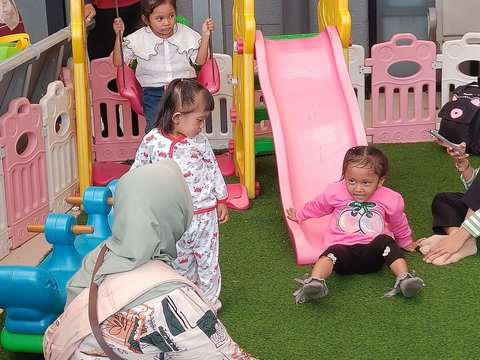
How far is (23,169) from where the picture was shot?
5.09 m

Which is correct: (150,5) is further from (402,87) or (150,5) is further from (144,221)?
(144,221)

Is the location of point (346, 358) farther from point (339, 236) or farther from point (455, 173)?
point (455, 173)

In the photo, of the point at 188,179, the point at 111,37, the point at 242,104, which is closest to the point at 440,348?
the point at 188,179

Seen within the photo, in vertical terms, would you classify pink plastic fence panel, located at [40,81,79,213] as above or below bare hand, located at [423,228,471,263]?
above

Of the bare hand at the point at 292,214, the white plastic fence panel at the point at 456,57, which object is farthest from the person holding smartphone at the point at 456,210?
the white plastic fence panel at the point at 456,57

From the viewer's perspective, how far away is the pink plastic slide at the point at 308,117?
491 cm

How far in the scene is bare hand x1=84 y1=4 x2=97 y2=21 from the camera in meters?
5.97

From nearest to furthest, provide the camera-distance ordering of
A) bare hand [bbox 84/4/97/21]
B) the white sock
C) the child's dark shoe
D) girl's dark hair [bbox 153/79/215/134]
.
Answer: girl's dark hair [bbox 153/79/215/134]
the child's dark shoe
the white sock
bare hand [bbox 84/4/97/21]

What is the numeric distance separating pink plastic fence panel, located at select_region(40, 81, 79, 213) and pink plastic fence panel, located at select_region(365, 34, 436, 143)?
7.00ft

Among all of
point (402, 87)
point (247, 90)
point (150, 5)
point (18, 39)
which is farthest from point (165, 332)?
point (402, 87)

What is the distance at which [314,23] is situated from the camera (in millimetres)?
8344

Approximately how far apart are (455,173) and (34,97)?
2.58 meters

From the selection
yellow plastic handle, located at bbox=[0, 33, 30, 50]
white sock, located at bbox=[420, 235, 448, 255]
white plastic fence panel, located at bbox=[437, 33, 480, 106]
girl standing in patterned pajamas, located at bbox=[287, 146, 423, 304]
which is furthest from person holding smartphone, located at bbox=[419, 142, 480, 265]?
yellow plastic handle, located at bbox=[0, 33, 30, 50]

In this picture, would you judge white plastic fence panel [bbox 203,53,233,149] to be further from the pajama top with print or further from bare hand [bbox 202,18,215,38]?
the pajama top with print
